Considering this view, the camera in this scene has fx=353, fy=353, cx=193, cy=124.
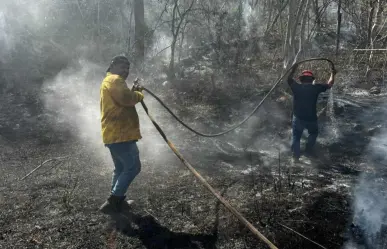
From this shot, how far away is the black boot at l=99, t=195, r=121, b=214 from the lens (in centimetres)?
417

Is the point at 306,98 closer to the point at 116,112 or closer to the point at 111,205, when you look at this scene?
the point at 116,112

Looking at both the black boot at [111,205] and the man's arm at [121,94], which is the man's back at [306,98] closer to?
the man's arm at [121,94]

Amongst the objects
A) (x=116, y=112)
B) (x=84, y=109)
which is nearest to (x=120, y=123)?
(x=116, y=112)

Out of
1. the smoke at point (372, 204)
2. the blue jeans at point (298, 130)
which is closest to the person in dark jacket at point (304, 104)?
the blue jeans at point (298, 130)

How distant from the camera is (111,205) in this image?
421 centimetres

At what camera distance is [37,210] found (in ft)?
14.2

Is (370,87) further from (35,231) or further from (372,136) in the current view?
(35,231)

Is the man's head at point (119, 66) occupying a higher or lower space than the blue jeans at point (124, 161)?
higher

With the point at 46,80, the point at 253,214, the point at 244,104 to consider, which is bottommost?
the point at 253,214

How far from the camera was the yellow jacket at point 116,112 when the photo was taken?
13.0ft

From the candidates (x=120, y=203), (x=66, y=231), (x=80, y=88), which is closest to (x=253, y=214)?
(x=120, y=203)

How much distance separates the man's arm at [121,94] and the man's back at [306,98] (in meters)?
3.24

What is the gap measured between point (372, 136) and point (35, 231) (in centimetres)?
638

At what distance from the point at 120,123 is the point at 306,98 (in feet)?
11.5
